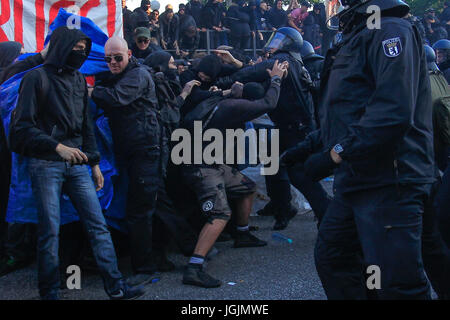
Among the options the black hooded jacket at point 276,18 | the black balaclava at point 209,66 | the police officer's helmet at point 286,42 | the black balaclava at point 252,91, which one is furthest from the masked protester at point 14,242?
the black hooded jacket at point 276,18

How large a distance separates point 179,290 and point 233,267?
0.69 meters

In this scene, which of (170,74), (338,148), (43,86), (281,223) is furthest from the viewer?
(281,223)

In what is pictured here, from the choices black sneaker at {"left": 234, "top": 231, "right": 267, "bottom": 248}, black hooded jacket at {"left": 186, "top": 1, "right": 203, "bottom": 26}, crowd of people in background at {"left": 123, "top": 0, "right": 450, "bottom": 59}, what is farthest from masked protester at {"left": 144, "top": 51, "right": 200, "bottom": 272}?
black hooded jacket at {"left": 186, "top": 1, "right": 203, "bottom": 26}

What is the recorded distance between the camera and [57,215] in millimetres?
3596

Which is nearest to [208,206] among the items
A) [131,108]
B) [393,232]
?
[131,108]

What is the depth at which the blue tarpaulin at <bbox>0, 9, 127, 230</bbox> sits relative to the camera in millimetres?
3883

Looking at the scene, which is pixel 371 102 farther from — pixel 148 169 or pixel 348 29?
pixel 148 169

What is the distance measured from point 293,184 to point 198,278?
162 cm

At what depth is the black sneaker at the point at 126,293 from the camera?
371cm

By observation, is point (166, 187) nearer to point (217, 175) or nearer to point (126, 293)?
point (217, 175)

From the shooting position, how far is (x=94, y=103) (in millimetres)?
4418

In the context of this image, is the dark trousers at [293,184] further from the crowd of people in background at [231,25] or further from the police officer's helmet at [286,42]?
the crowd of people in background at [231,25]

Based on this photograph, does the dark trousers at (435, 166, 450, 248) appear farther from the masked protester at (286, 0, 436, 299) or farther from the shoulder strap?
the shoulder strap

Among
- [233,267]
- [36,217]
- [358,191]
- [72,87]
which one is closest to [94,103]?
[72,87]
